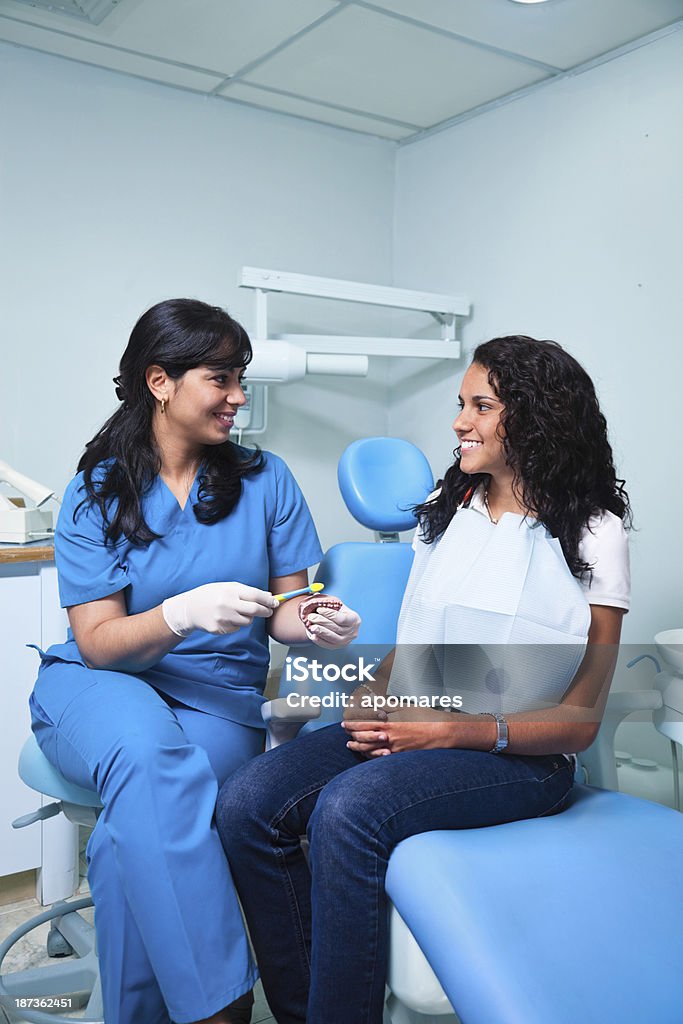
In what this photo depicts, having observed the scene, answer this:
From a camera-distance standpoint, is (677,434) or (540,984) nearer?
(540,984)

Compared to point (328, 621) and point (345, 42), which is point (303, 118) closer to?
point (345, 42)

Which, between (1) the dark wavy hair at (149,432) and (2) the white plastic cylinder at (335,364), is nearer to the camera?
(1) the dark wavy hair at (149,432)

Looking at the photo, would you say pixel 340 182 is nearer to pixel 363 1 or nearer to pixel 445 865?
pixel 363 1

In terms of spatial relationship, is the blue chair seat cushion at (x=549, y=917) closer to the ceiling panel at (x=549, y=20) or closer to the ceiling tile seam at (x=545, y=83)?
the ceiling panel at (x=549, y=20)

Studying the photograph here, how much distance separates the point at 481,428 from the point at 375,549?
0.33m

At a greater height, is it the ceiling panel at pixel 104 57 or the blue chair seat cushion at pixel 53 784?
the ceiling panel at pixel 104 57

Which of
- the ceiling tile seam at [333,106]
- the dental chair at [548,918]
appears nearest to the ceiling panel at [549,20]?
the ceiling tile seam at [333,106]

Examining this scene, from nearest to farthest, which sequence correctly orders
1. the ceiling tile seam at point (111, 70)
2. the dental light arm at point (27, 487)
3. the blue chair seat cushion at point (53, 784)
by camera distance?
the blue chair seat cushion at point (53, 784), the dental light arm at point (27, 487), the ceiling tile seam at point (111, 70)

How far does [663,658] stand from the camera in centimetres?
130

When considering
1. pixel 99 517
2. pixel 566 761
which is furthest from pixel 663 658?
pixel 99 517

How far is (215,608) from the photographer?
1.29m

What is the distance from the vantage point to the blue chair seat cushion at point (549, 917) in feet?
3.08

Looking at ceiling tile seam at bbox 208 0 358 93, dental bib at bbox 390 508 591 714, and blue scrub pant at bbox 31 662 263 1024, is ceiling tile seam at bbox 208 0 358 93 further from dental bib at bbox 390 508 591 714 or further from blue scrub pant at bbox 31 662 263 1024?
blue scrub pant at bbox 31 662 263 1024

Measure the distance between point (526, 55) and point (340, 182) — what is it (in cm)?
84
